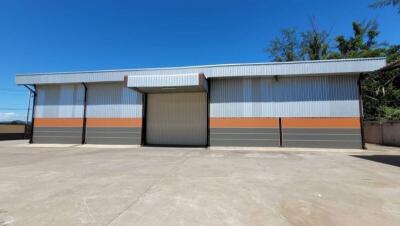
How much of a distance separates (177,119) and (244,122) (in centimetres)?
541

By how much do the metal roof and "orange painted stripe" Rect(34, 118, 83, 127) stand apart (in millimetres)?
3120

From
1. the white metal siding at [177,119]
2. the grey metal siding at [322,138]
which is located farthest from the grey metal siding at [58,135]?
the grey metal siding at [322,138]

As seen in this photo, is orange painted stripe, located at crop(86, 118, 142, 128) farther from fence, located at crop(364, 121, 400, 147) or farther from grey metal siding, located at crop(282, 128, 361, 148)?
fence, located at crop(364, 121, 400, 147)

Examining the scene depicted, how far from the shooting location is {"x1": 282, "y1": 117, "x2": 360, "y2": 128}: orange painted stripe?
52.5 feet

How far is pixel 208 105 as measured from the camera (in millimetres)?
17734

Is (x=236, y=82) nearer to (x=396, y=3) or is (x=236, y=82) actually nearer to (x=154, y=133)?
(x=154, y=133)

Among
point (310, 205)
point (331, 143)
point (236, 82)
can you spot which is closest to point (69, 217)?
point (310, 205)

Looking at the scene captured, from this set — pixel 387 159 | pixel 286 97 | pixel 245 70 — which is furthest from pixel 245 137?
pixel 387 159

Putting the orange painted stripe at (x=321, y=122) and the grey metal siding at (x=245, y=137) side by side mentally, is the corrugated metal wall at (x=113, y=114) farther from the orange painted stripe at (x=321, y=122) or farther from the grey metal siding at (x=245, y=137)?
the orange painted stripe at (x=321, y=122)

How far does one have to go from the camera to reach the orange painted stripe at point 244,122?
663 inches

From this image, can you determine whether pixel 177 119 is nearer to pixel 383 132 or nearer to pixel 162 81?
pixel 162 81

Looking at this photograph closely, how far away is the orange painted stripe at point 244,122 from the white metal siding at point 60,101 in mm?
11264

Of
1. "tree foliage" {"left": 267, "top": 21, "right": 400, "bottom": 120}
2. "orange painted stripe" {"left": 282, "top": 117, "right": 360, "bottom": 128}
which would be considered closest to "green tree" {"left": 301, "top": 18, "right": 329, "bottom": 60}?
"tree foliage" {"left": 267, "top": 21, "right": 400, "bottom": 120}

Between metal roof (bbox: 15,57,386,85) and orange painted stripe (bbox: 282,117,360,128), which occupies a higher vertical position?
metal roof (bbox: 15,57,386,85)
